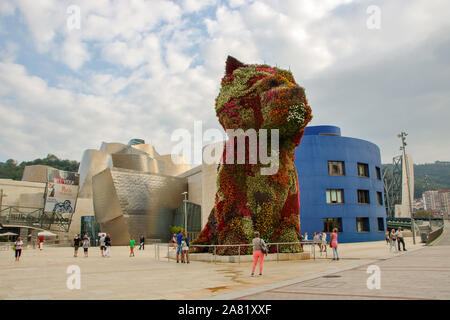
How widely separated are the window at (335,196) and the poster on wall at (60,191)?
41338mm

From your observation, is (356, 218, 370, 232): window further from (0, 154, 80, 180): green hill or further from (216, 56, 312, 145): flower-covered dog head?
(0, 154, 80, 180): green hill

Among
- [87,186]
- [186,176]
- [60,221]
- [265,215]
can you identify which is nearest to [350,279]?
[265,215]

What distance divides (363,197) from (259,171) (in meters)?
26.5

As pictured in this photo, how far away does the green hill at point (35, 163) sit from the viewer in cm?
12675

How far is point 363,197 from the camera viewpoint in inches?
1483

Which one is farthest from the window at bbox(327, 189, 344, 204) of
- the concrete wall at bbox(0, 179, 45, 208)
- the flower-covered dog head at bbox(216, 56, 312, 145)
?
the concrete wall at bbox(0, 179, 45, 208)

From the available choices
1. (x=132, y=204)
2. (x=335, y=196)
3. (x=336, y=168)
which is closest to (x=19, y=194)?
(x=132, y=204)

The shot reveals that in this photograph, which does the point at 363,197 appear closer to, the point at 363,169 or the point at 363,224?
the point at 363,224

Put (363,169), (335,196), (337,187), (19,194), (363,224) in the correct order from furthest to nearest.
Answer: (19,194)
(363,169)
(363,224)
(335,196)
(337,187)

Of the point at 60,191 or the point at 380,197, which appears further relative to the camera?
the point at 60,191

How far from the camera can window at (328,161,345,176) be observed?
36.1 metres

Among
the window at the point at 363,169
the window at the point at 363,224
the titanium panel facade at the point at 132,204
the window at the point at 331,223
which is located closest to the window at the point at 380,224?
the window at the point at 363,224

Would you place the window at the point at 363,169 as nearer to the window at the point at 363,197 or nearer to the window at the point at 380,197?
the window at the point at 363,197

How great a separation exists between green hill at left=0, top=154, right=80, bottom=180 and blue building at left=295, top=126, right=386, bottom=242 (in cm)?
12132
